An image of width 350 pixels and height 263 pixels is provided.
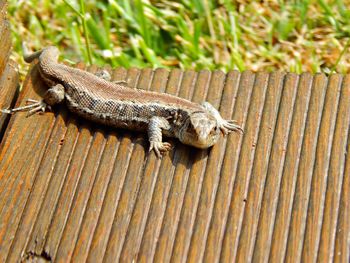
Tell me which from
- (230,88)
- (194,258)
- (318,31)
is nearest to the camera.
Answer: (194,258)

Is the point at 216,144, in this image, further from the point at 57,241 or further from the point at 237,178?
the point at 57,241

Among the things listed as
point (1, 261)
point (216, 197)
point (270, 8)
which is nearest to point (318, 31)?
point (270, 8)

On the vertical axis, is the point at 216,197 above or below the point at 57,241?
above

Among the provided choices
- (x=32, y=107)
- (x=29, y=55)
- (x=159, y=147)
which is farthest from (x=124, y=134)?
(x=29, y=55)

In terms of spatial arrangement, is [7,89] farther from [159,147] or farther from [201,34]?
[201,34]

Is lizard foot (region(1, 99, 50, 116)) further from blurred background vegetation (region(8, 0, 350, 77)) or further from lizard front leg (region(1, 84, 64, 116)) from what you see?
blurred background vegetation (region(8, 0, 350, 77))
